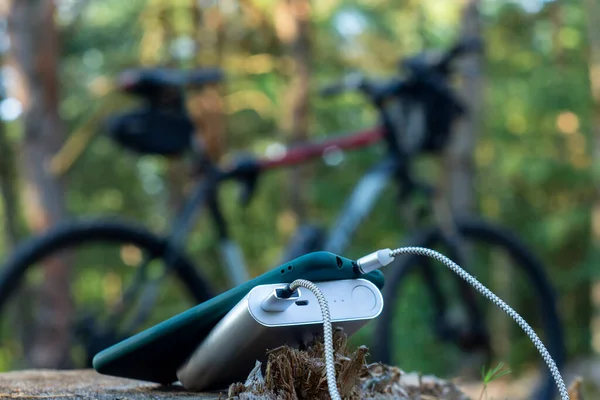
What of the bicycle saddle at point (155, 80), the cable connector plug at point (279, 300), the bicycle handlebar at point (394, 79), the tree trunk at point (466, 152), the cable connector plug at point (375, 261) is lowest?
the tree trunk at point (466, 152)

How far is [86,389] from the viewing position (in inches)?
41.3

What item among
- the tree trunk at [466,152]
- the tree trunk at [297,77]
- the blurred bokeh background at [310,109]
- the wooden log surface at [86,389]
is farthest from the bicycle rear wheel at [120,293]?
the tree trunk at [466,152]

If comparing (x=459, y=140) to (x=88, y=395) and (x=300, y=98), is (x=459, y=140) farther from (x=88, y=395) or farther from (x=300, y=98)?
(x=88, y=395)

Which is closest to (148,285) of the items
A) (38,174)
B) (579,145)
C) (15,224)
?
(38,174)

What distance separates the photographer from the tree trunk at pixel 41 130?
5.51m

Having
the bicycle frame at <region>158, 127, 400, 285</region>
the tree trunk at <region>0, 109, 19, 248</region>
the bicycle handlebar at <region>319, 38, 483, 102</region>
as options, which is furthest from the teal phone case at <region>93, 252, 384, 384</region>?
the tree trunk at <region>0, 109, 19, 248</region>

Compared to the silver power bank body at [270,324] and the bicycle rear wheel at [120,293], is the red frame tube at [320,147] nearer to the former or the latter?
the bicycle rear wheel at [120,293]

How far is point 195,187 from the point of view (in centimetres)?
249

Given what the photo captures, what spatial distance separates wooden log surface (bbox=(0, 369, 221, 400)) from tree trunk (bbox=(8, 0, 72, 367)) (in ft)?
14.5

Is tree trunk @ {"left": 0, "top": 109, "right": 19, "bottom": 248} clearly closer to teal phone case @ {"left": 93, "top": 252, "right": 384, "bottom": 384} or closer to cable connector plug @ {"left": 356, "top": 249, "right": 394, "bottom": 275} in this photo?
teal phone case @ {"left": 93, "top": 252, "right": 384, "bottom": 384}

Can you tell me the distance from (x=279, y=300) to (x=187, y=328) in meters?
0.14

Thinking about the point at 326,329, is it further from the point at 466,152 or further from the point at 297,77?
the point at 466,152

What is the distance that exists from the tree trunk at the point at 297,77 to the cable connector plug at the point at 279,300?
678 centimetres

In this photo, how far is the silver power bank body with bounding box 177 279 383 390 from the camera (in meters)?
0.83
